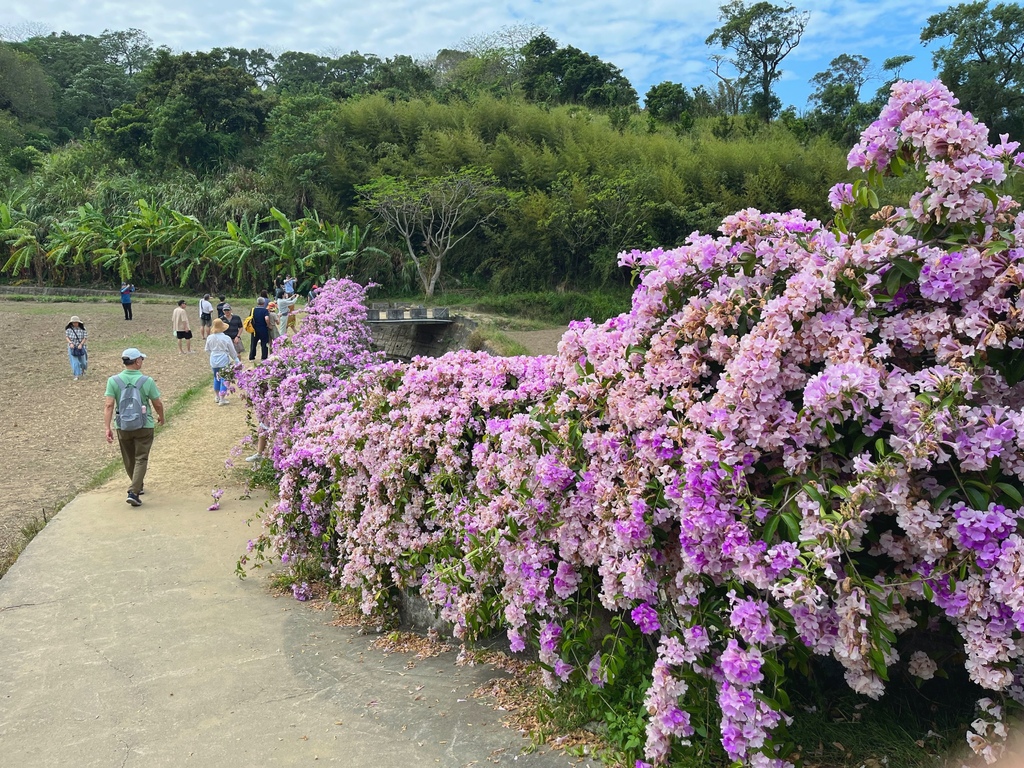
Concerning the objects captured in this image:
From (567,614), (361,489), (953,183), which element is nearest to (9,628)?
(361,489)

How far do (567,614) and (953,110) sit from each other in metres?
2.21

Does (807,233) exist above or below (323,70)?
below

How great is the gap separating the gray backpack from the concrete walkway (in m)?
1.43

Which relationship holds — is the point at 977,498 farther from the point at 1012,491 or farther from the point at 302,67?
the point at 302,67

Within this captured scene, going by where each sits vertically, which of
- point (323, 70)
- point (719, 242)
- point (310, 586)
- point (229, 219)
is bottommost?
point (310, 586)

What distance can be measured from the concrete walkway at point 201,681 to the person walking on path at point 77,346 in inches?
332

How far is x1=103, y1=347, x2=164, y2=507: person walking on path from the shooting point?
23.5 ft

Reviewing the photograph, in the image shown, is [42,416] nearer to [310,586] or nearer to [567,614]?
[310,586]

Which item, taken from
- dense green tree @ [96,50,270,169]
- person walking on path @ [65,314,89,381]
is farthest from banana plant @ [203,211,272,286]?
person walking on path @ [65,314,89,381]

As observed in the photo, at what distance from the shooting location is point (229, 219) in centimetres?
3198

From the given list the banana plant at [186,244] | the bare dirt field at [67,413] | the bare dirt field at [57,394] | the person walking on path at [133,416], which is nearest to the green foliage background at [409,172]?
the banana plant at [186,244]

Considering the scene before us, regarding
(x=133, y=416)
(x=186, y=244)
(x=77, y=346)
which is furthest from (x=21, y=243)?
Result: (x=133, y=416)

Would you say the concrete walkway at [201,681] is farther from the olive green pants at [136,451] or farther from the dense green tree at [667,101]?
the dense green tree at [667,101]

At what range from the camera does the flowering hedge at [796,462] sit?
2.19 meters
